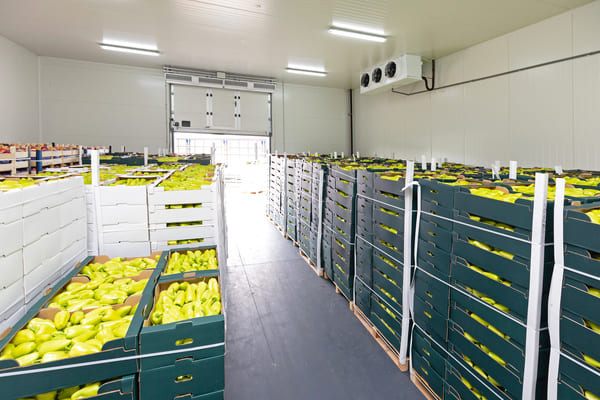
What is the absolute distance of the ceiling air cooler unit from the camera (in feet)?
24.6

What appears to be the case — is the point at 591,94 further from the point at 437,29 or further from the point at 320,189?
the point at 320,189

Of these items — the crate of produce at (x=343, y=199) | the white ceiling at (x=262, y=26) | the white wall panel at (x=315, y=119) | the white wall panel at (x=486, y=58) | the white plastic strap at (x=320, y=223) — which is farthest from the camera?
the white wall panel at (x=315, y=119)

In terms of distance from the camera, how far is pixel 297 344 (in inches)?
112

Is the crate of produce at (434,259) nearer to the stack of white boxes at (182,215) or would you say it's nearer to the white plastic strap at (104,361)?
the white plastic strap at (104,361)

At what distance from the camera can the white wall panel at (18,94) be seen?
7008 millimetres

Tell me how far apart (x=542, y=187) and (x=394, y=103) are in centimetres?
848

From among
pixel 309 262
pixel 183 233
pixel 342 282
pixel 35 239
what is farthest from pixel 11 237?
pixel 309 262

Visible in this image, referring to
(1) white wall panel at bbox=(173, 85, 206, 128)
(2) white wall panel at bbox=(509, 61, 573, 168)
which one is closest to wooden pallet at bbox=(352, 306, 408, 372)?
(2) white wall panel at bbox=(509, 61, 573, 168)

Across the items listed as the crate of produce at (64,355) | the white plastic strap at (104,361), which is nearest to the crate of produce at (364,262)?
the white plastic strap at (104,361)

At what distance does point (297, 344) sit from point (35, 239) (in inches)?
82.2

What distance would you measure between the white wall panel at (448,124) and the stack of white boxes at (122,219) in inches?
245

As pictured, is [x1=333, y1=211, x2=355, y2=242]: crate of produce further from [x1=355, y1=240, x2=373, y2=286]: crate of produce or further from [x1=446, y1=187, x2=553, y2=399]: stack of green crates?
[x1=446, y1=187, x2=553, y2=399]: stack of green crates

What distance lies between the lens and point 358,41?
6.88 meters

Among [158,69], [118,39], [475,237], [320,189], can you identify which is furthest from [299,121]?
[475,237]
